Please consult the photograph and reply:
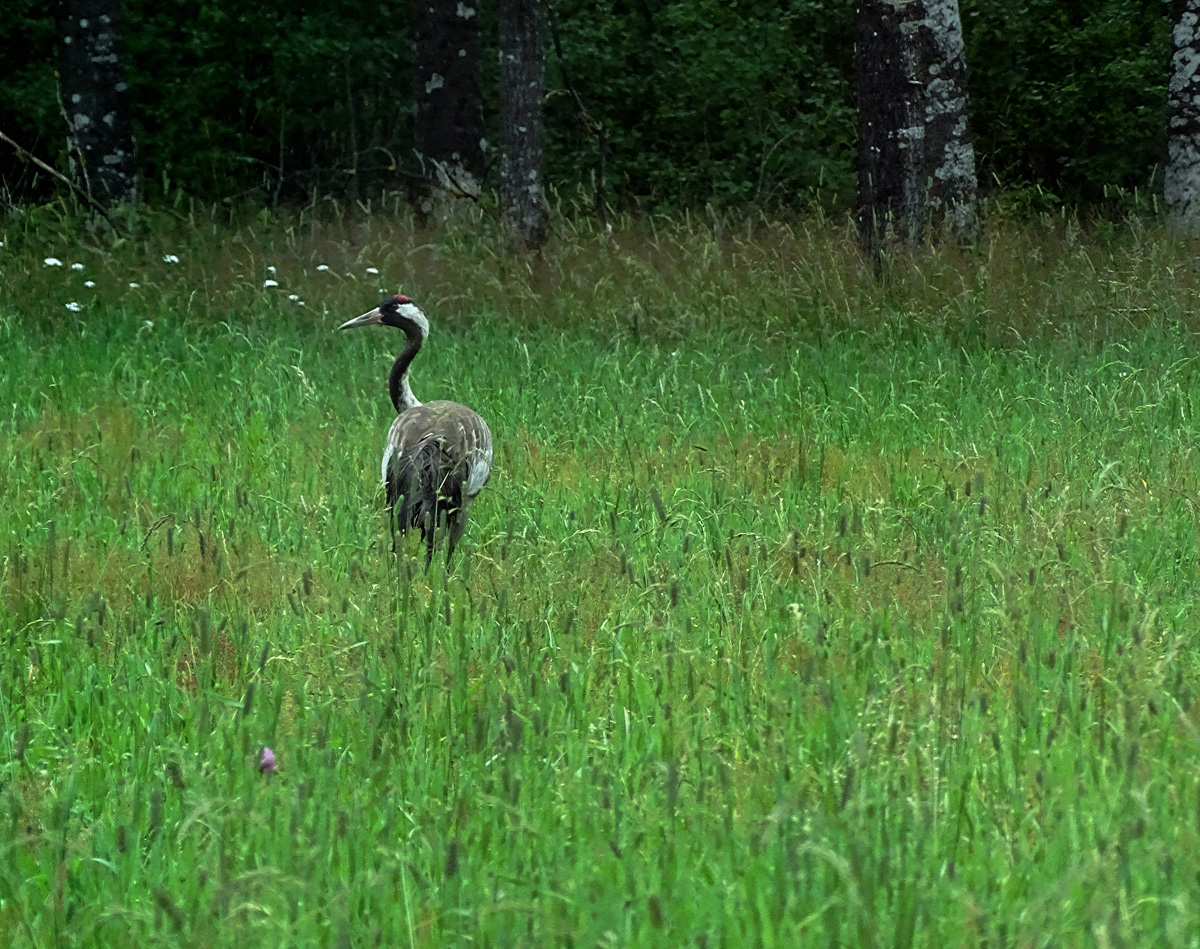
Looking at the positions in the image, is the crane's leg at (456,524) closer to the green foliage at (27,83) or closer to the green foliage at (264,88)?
the green foliage at (27,83)

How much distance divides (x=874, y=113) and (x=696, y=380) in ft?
10.6

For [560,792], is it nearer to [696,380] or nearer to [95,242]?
[696,380]

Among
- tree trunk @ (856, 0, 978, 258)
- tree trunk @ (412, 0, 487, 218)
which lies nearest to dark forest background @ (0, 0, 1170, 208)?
tree trunk @ (412, 0, 487, 218)

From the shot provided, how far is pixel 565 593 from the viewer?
14.6ft

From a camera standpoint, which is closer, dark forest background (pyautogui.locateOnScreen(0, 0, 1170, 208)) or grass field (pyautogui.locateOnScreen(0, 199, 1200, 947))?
grass field (pyautogui.locateOnScreen(0, 199, 1200, 947))

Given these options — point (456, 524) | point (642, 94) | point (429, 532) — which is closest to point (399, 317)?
point (456, 524)

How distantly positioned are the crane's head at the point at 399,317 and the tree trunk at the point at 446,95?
6.75 meters

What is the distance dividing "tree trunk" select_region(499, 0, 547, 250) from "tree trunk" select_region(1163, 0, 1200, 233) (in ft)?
15.8

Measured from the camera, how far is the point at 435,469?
516cm

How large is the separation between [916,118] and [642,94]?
402 inches

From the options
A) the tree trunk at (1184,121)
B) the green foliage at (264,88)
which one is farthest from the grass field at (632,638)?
the green foliage at (264,88)

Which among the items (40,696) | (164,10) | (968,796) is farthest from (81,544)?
(164,10)

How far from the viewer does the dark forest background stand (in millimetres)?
17625

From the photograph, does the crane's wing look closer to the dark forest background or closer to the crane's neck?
the crane's neck
